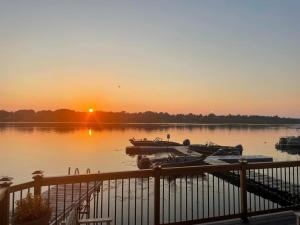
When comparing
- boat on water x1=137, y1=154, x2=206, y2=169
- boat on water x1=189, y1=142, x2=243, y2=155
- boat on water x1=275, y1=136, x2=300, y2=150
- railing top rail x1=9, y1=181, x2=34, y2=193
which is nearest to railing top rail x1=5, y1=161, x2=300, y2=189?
railing top rail x1=9, y1=181, x2=34, y2=193

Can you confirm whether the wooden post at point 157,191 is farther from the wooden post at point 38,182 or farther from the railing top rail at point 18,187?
the railing top rail at point 18,187

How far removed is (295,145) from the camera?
66312 mm

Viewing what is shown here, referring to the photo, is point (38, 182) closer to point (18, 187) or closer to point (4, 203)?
point (18, 187)

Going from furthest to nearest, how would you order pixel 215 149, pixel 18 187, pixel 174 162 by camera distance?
pixel 215 149, pixel 174 162, pixel 18 187

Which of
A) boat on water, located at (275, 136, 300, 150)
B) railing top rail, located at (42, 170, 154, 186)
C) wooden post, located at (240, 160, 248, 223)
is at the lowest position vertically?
boat on water, located at (275, 136, 300, 150)

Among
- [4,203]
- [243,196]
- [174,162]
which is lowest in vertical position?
[174,162]

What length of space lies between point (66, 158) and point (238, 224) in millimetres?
46308

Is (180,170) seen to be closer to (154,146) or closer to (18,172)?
(18,172)

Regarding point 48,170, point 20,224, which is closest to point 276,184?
point 20,224

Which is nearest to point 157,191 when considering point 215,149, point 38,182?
point 38,182

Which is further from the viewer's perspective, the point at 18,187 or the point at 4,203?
the point at 18,187

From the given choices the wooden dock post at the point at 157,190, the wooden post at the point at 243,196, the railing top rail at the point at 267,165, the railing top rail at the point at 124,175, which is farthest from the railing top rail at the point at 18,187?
the railing top rail at the point at 267,165

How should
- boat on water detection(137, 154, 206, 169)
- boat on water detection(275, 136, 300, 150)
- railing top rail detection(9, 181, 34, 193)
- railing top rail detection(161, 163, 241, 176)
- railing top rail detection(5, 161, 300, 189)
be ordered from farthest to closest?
boat on water detection(275, 136, 300, 150) < boat on water detection(137, 154, 206, 169) < railing top rail detection(161, 163, 241, 176) < railing top rail detection(5, 161, 300, 189) < railing top rail detection(9, 181, 34, 193)

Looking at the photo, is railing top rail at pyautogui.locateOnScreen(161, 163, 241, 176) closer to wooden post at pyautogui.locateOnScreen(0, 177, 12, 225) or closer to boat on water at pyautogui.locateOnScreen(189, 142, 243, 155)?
wooden post at pyautogui.locateOnScreen(0, 177, 12, 225)
